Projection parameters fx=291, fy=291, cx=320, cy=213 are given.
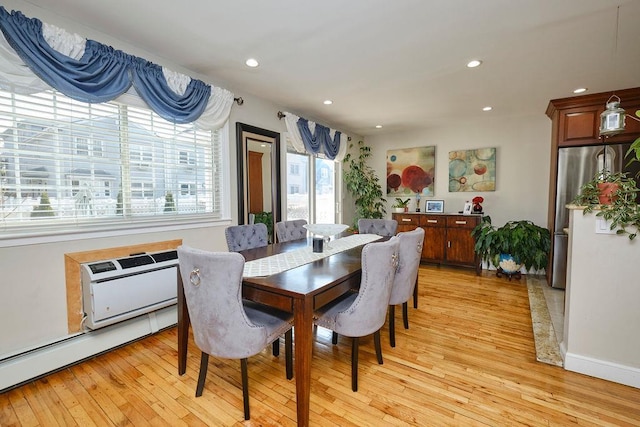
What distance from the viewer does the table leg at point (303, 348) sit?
1456mm

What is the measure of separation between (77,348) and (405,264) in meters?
2.53

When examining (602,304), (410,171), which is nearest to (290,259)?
(602,304)

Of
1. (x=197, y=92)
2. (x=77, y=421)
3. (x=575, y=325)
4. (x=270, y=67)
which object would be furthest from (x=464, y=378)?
(x=197, y=92)

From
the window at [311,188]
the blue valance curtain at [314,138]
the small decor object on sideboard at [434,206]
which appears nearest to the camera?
the blue valance curtain at [314,138]

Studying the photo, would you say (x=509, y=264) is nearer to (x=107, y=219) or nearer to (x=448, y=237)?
(x=448, y=237)

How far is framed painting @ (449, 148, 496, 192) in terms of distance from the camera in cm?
473

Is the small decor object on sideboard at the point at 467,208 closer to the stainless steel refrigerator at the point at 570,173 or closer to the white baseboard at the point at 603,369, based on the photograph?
the stainless steel refrigerator at the point at 570,173

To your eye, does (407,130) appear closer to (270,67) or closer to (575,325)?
(270,67)

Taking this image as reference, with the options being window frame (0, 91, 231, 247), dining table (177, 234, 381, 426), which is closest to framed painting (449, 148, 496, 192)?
dining table (177, 234, 381, 426)

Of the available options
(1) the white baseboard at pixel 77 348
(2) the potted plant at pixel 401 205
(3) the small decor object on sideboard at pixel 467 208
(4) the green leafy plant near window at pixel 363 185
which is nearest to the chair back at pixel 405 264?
(1) the white baseboard at pixel 77 348

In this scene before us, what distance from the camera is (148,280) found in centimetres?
238

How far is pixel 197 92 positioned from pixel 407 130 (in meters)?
3.85

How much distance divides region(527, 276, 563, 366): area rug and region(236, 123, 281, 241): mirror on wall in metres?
2.98

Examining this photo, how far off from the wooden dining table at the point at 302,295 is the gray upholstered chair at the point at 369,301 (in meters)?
0.14
